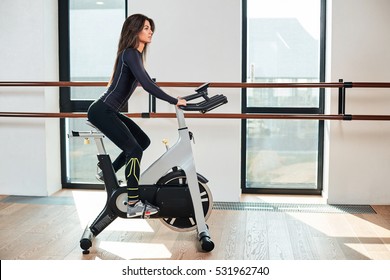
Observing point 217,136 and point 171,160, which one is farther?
point 217,136

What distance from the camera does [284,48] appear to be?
4551mm

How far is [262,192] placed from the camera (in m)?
4.68

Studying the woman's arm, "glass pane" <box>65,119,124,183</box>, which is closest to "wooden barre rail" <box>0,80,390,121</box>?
"glass pane" <box>65,119,124,183</box>

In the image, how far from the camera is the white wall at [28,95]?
4.46 meters

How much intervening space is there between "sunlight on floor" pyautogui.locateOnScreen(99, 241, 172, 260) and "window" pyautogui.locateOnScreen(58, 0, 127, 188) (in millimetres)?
1582

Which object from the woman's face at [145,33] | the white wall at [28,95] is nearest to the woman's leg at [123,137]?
the woman's face at [145,33]

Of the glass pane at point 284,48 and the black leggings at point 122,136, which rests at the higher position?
the glass pane at point 284,48

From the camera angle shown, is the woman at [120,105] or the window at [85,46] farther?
the window at [85,46]

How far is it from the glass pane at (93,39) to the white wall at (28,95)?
0.17 meters

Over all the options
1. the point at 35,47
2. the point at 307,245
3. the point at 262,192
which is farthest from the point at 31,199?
the point at 307,245

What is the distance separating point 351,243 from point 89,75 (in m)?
2.54

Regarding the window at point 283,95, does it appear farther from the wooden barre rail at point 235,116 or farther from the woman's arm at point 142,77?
the woman's arm at point 142,77

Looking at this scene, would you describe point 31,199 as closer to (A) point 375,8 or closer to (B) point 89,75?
(B) point 89,75

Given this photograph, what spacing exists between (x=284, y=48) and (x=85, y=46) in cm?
162
